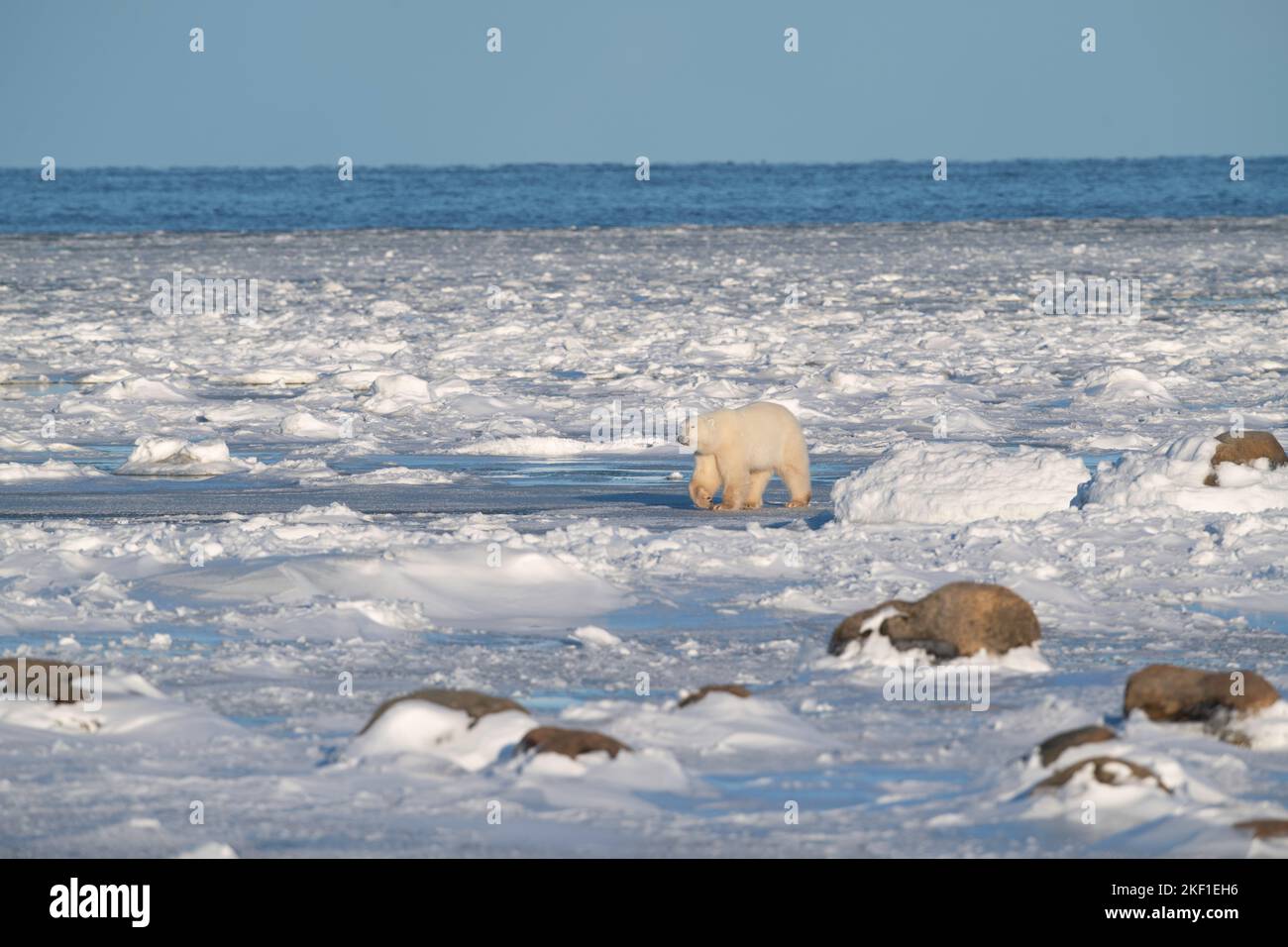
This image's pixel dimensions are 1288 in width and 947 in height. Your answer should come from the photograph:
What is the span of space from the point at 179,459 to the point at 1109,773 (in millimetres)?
7839

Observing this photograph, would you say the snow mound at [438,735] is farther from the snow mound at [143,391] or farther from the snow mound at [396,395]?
the snow mound at [143,391]

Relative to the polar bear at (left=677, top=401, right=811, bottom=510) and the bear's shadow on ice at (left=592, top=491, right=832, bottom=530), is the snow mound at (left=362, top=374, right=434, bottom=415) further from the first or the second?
the polar bear at (left=677, top=401, right=811, bottom=510)

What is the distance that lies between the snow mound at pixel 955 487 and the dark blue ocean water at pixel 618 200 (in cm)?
3769

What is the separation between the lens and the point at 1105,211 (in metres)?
52.8

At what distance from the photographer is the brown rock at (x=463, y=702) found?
5.58m

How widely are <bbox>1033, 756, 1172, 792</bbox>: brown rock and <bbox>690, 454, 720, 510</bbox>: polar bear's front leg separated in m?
4.81

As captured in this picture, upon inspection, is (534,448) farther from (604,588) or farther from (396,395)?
(604,588)

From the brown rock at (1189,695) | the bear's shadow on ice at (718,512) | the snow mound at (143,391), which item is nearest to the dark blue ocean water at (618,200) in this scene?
the snow mound at (143,391)

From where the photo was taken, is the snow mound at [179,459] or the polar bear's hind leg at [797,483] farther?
the snow mound at [179,459]

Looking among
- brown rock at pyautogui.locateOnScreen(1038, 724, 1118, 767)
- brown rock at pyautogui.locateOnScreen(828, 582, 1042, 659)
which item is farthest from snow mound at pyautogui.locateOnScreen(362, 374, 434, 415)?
brown rock at pyautogui.locateOnScreen(1038, 724, 1118, 767)

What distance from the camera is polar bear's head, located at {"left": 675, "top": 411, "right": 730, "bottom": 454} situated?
31.1 feet

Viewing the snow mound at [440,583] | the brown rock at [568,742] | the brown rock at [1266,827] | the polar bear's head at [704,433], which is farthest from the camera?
the polar bear's head at [704,433]
